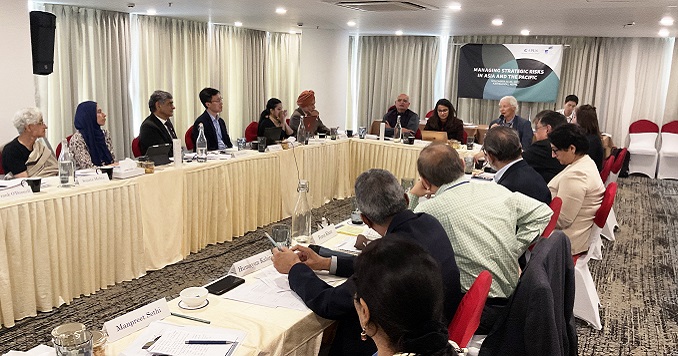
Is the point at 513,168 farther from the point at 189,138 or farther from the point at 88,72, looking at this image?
the point at 88,72

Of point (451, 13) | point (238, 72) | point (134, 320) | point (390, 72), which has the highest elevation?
point (451, 13)

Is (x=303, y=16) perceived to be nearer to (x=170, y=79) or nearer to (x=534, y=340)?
(x=170, y=79)

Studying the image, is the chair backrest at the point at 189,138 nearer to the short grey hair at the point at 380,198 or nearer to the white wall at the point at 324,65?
the short grey hair at the point at 380,198

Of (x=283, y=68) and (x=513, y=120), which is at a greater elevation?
(x=283, y=68)

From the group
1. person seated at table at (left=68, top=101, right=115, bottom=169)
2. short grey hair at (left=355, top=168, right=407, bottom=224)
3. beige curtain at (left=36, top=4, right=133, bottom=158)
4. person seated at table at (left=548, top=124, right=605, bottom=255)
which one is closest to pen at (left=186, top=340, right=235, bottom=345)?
short grey hair at (left=355, top=168, right=407, bottom=224)

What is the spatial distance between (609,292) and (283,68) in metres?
7.92

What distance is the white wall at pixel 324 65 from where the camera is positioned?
8.97 metres

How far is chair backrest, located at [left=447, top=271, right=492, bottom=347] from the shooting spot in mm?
1836

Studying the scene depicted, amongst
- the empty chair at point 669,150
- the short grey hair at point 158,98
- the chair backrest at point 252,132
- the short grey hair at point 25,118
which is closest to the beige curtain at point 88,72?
the chair backrest at point 252,132

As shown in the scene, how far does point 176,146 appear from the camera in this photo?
4262mm

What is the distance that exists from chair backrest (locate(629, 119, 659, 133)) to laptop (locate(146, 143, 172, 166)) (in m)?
7.92

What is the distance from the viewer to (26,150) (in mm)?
3834

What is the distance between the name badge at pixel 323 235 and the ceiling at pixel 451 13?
3053 millimetres

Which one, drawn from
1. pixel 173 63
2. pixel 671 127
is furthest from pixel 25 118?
pixel 671 127
